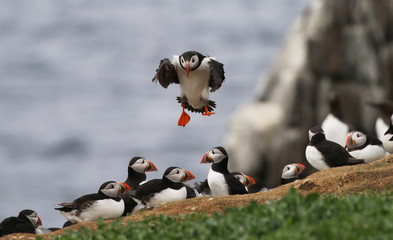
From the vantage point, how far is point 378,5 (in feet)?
105

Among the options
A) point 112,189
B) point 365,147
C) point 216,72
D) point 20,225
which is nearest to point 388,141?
point 365,147

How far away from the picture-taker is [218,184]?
11.4 m

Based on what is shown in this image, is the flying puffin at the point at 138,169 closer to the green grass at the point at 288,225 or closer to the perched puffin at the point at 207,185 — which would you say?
the perched puffin at the point at 207,185

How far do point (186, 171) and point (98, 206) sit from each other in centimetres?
154

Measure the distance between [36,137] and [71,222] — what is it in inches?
3079

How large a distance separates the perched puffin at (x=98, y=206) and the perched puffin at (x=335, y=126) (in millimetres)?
6250

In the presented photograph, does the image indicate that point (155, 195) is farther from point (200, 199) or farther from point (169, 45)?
point (169, 45)

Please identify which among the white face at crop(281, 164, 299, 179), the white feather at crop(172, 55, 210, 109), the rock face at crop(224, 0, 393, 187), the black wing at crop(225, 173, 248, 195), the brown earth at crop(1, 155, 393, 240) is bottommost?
the brown earth at crop(1, 155, 393, 240)

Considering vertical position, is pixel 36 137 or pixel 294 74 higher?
pixel 36 137

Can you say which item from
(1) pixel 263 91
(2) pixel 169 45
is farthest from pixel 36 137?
(1) pixel 263 91

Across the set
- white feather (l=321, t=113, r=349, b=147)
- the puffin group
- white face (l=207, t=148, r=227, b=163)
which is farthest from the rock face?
white face (l=207, t=148, r=227, b=163)

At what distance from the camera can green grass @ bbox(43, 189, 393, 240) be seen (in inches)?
240

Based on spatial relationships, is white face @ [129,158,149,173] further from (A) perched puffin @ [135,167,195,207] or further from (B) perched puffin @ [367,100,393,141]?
(B) perched puffin @ [367,100,393,141]

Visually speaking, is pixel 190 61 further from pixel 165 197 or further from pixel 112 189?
pixel 112 189
